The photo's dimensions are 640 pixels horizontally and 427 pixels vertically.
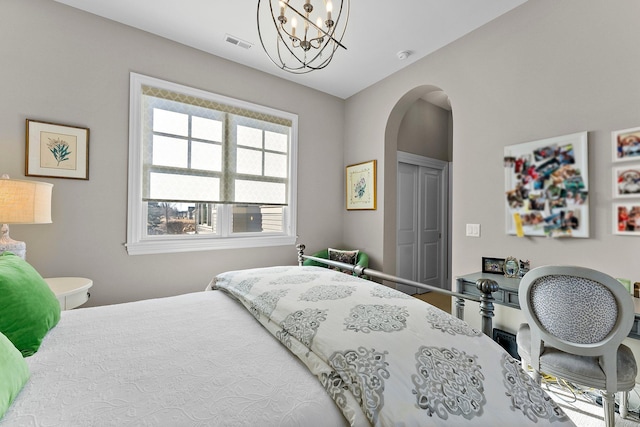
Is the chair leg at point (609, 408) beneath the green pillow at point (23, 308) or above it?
beneath

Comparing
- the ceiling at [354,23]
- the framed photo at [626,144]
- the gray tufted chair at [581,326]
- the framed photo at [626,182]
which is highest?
the ceiling at [354,23]

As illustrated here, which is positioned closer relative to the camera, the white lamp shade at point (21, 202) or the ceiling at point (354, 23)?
the white lamp shade at point (21, 202)

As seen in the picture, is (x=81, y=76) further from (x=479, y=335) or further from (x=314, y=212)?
(x=479, y=335)

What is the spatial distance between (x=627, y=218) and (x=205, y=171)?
134 inches

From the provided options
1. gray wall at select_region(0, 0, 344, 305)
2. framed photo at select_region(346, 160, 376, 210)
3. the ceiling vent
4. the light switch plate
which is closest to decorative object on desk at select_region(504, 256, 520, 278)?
the light switch plate

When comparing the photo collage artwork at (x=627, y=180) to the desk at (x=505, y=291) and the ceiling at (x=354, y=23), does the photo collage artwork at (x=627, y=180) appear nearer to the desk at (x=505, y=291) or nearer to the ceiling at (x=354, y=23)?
the desk at (x=505, y=291)

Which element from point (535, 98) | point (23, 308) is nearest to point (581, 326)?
point (535, 98)

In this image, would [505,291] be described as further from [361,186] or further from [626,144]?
[361,186]

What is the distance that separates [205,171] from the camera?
118 inches

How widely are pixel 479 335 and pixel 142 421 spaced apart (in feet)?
3.41

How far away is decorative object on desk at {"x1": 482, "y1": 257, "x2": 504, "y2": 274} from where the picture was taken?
95.4 inches

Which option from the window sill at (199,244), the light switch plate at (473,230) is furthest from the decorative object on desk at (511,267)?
the window sill at (199,244)

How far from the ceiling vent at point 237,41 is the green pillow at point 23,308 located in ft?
7.99

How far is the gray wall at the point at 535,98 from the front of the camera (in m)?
1.89
